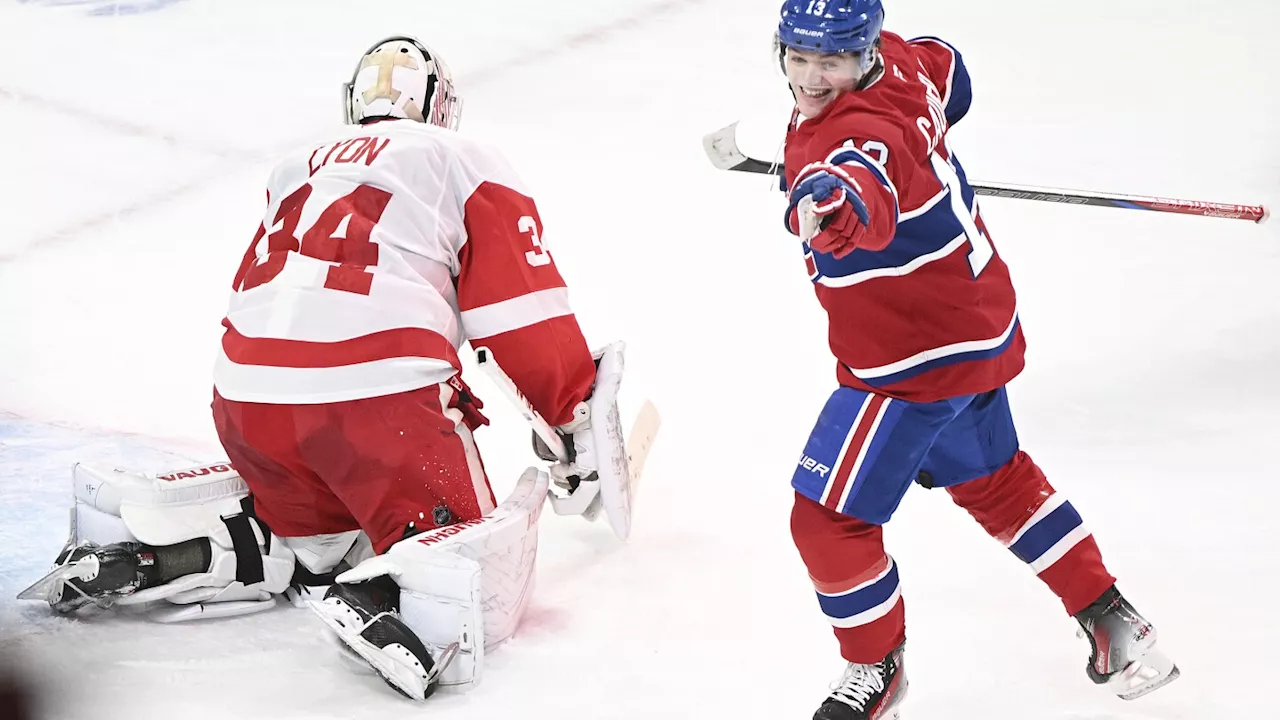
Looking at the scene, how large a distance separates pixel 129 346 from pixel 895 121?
2.11m

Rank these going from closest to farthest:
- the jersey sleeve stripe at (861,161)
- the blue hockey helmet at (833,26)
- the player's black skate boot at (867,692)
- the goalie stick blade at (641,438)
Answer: the jersey sleeve stripe at (861,161) < the blue hockey helmet at (833,26) < the player's black skate boot at (867,692) < the goalie stick blade at (641,438)

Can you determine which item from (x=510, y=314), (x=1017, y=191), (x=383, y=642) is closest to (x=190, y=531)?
(x=383, y=642)

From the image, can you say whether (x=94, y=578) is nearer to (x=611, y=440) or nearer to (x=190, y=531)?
(x=190, y=531)

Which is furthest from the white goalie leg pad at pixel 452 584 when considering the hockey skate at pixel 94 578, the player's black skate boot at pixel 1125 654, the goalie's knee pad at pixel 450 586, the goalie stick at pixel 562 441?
the player's black skate boot at pixel 1125 654

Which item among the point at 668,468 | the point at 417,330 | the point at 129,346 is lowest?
the point at 668,468

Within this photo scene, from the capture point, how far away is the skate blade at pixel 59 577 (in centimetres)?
219

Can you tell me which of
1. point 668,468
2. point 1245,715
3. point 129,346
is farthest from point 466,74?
point 1245,715

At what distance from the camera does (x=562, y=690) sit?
2062mm

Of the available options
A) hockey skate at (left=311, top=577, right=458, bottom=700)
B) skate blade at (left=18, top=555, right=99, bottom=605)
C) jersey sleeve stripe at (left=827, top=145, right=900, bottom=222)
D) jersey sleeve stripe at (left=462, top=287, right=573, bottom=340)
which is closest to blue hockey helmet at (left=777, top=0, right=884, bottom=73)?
jersey sleeve stripe at (left=827, top=145, right=900, bottom=222)

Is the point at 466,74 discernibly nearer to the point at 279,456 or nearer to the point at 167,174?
the point at 167,174

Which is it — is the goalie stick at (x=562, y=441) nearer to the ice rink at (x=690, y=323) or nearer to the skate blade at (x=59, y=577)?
the ice rink at (x=690, y=323)

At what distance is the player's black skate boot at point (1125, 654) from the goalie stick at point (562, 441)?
2.72 ft

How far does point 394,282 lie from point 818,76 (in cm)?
76

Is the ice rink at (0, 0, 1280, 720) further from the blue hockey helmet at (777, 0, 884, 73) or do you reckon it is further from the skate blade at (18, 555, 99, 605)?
the blue hockey helmet at (777, 0, 884, 73)
